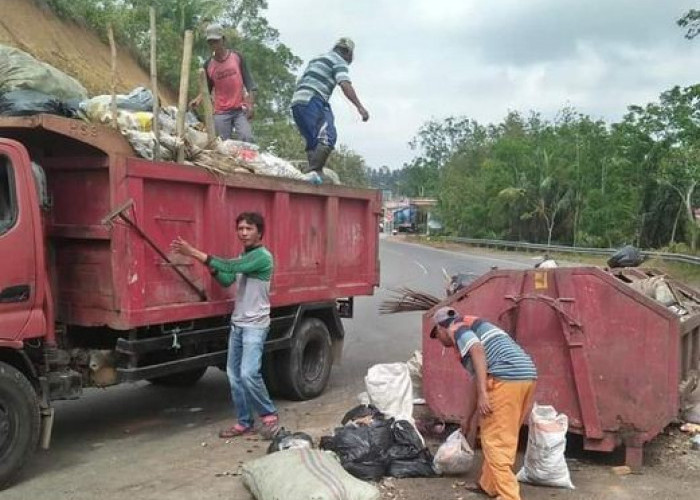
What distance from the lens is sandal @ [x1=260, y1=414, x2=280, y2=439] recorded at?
6.12 metres

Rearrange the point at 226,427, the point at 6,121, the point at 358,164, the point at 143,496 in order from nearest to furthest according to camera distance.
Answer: the point at 143,496
the point at 6,121
the point at 226,427
the point at 358,164

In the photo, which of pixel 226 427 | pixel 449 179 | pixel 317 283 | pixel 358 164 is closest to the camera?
pixel 226 427

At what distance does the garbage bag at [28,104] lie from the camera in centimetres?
550

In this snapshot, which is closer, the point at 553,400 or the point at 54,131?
the point at 54,131

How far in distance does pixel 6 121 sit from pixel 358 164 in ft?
188

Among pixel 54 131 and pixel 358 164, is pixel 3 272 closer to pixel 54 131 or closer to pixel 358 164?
pixel 54 131

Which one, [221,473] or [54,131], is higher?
[54,131]

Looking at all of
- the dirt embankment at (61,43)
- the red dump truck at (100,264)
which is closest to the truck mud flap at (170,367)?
the red dump truck at (100,264)

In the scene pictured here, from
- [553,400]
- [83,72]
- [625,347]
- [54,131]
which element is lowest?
[553,400]

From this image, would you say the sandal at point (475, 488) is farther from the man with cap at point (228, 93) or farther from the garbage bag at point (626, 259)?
the man with cap at point (228, 93)

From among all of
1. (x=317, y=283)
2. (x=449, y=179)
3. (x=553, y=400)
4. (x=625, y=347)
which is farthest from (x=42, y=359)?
(x=449, y=179)

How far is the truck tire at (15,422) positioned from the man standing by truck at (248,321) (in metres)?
1.56

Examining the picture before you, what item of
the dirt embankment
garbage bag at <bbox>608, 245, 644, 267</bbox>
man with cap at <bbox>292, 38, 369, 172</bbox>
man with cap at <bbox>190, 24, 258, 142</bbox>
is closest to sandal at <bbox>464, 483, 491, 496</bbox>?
garbage bag at <bbox>608, 245, 644, 267</bbox>

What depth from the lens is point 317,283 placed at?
761cm
